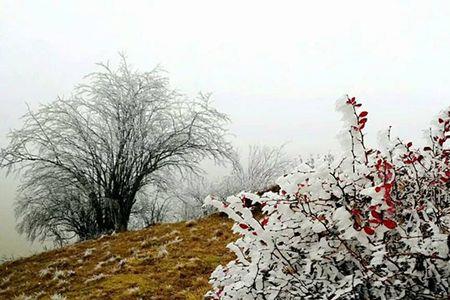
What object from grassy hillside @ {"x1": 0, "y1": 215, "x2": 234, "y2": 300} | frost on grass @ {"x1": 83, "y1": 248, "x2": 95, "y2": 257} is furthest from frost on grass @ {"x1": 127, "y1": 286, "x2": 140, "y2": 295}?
frost on grass @ {"x1": 83, "y1": 248, "x2": 95, "y2": 257}

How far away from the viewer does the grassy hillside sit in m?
7.71

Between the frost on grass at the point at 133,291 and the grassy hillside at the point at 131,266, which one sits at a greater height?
the grassy hillside at the point at 131,266

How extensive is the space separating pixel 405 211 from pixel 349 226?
62 centimetres

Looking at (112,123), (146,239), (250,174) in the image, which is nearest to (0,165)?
(112,123)

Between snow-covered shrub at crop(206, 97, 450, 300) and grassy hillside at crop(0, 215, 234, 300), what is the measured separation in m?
4.49

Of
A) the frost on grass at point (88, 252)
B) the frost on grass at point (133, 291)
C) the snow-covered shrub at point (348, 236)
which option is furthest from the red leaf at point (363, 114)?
the frost on grass at point (88, 252)

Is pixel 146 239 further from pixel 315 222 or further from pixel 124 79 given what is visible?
pixel 315 222

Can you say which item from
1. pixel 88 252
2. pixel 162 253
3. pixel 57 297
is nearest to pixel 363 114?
pixel 57 297

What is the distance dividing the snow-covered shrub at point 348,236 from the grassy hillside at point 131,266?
4487 mm

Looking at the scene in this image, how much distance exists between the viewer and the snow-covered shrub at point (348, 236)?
2.21 metres

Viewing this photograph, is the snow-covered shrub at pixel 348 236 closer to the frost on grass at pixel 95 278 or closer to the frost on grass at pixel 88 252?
the frost on grass at pixel 95 278

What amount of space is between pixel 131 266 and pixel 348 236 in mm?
7897

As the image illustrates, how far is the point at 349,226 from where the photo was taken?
217cm

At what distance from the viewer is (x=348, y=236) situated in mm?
2145
